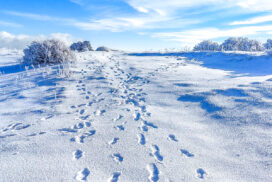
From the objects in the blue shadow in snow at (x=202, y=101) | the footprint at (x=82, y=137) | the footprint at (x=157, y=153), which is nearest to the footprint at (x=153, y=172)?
the footprint at (x=157, y=153)

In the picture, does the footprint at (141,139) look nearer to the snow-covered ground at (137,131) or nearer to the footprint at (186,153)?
the snow-covered ground at (137,131)

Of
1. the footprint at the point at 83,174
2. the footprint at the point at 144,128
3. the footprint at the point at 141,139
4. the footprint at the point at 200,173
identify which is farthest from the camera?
the footprint at the point at 144,128

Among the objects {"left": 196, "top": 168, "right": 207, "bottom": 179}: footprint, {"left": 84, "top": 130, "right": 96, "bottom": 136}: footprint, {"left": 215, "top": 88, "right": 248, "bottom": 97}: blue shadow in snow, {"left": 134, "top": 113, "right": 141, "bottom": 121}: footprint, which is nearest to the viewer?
{"left": 196, "top": 168, "right": 207, "bottom": 179}: footprint

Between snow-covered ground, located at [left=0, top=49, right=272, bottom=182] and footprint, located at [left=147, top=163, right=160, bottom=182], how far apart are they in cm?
1

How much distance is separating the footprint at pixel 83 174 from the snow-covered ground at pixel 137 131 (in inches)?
0.4

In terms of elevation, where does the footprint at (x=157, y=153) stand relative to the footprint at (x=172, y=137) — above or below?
below

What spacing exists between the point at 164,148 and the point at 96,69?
541cm

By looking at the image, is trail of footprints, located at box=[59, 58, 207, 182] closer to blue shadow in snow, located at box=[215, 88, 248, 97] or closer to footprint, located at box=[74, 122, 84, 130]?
footprint, located at box=[74, 122, 84, 130]

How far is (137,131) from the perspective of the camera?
3273mm

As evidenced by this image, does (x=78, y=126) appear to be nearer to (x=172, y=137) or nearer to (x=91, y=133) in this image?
(x=91, y=133)

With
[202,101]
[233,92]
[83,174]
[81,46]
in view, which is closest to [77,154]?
[83,174]

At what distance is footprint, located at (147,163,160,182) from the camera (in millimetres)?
2216

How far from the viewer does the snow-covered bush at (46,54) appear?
8.98 meters

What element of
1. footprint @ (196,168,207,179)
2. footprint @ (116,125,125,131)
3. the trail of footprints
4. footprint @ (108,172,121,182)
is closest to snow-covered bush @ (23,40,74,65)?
the trail of footprints
